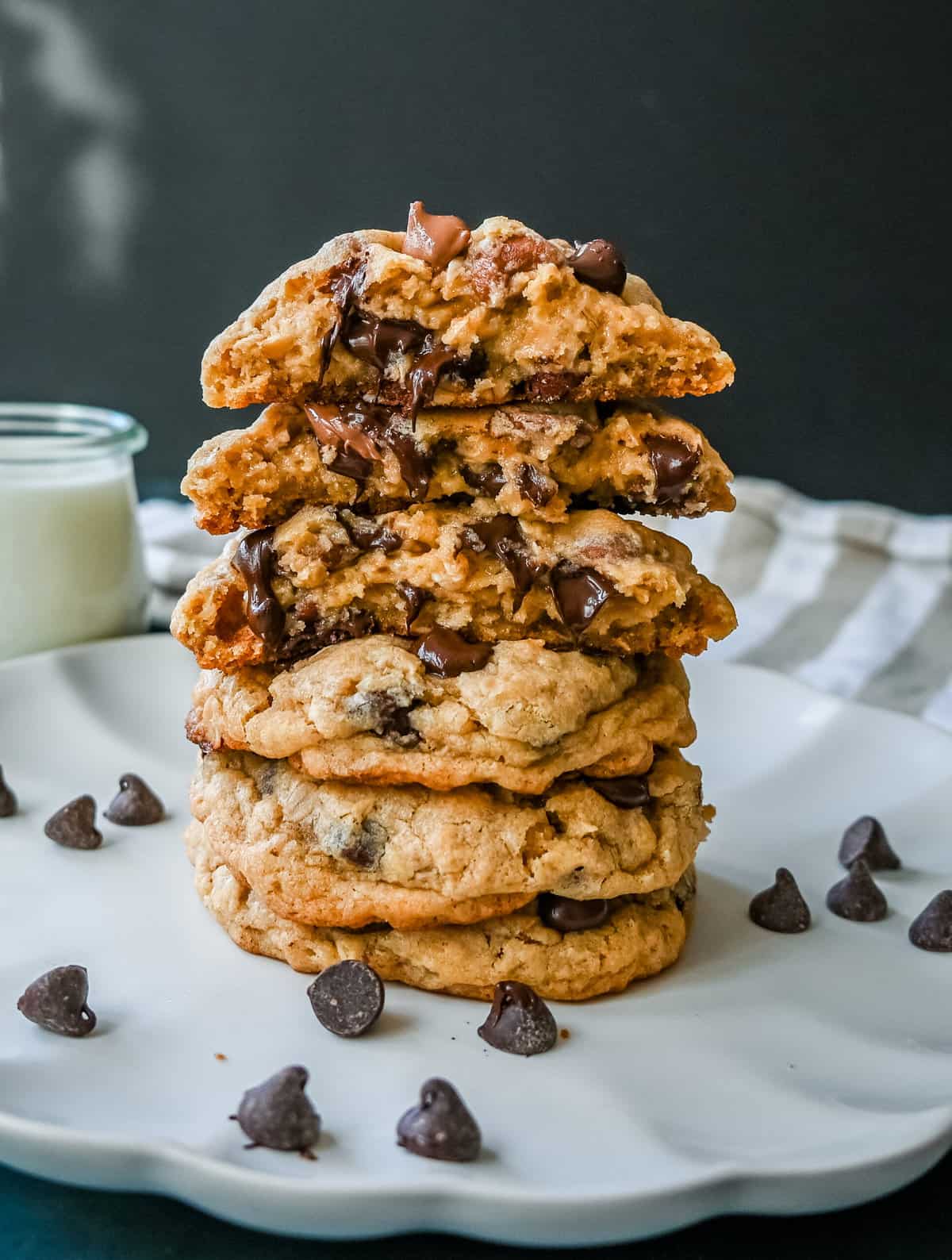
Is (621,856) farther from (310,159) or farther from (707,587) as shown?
(310,159)

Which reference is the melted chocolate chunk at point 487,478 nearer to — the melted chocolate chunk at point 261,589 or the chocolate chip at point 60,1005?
the melted chocolate chunk at point 261,589

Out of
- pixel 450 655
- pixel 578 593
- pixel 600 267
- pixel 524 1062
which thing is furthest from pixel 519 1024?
pixel 600 267

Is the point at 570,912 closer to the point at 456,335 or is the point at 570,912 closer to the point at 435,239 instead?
the point at 456,335

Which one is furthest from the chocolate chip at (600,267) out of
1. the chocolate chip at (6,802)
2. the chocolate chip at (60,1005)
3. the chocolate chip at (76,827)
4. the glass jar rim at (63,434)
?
the glass jar rim at (63,434)

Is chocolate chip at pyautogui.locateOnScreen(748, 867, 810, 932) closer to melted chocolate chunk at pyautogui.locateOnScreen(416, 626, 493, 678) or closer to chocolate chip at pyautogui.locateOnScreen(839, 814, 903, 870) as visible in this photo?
chocolate chip at pyautogui.locateOnScreen(839, 814, 903, 870)

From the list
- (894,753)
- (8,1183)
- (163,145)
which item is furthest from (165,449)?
(8,1183)

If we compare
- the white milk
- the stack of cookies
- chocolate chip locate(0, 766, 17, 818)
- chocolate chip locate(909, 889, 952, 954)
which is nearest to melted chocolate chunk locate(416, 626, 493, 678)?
the stack of cookies
